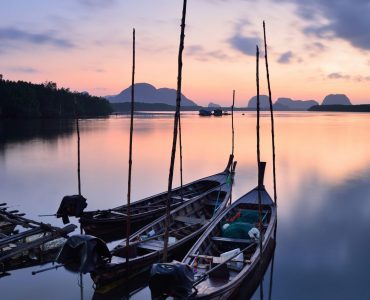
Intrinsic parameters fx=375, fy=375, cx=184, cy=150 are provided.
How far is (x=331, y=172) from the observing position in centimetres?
4100

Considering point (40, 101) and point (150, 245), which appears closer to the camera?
point (150, 245)

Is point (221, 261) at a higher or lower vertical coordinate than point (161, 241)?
higher

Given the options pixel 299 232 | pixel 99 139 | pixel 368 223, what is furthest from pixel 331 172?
pixel 99 139

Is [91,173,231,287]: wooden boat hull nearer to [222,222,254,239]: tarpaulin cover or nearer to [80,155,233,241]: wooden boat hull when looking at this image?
[80,155,233,241]: wooden boat hull

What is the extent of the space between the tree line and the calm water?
34725 mm

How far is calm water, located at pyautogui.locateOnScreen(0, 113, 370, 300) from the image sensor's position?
14.9m

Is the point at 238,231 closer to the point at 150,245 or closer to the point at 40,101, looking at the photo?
the point at 150,245

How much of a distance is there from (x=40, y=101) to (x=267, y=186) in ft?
332

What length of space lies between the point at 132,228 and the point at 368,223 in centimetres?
1457

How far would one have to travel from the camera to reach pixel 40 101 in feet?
389

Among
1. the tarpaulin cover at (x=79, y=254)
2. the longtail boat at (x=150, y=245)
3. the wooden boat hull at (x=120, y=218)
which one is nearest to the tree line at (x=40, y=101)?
the wooden boat hull at (x=120, y=218)

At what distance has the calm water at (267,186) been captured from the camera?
48.8ft

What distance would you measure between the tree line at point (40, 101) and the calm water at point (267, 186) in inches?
1367

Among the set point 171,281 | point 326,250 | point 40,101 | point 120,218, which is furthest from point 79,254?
point 40,101
